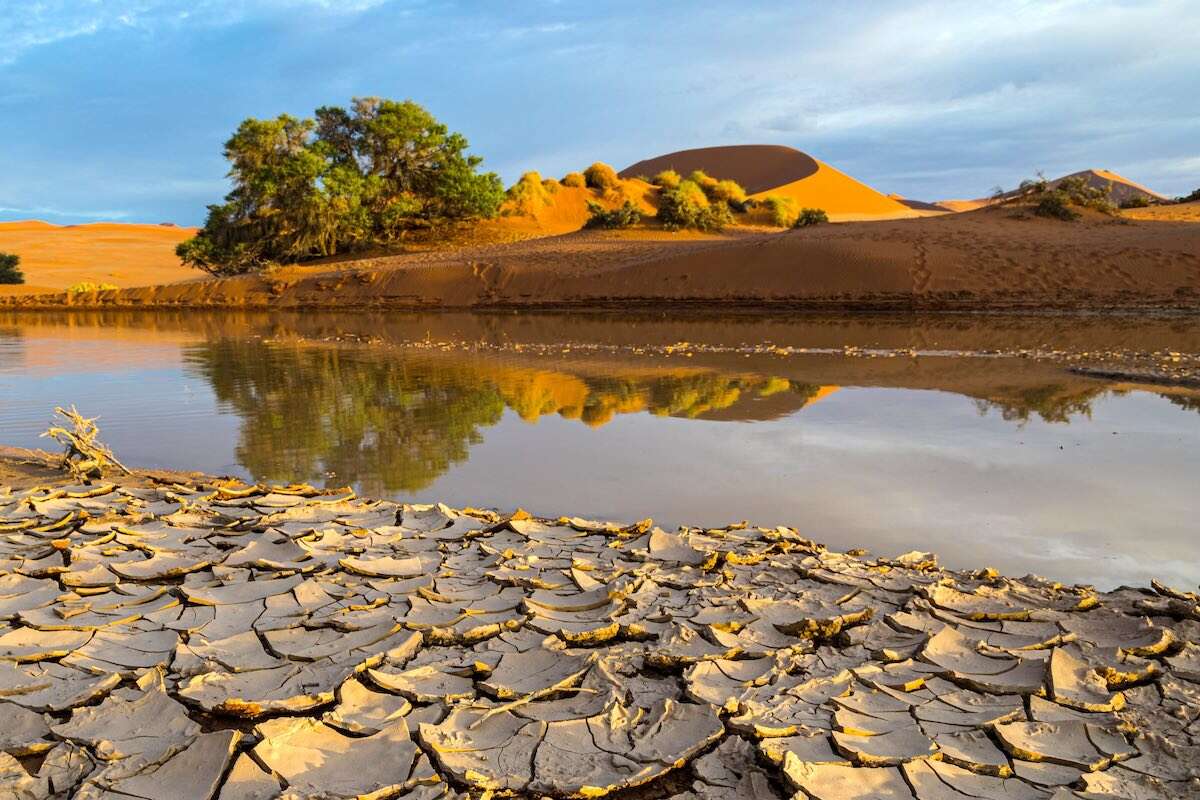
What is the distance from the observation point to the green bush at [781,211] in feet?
119

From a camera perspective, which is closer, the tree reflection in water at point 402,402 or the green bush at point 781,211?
the tree reflection in water at point 402,402

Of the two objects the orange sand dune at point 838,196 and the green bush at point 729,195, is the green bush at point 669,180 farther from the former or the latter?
the orange sand dune at point 838,196

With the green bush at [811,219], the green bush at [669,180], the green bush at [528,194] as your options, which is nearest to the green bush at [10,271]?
the green bush at [528,194]

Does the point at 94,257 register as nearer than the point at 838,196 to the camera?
Yes

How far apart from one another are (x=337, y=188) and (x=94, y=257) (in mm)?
23899

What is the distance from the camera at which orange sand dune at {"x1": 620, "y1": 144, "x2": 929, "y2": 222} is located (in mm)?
50125

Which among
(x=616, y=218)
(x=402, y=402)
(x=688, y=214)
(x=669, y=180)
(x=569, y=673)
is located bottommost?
(x=569, y=673)

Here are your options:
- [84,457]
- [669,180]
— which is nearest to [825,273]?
[84,457]

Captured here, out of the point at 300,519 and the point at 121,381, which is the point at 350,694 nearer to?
the point at 300,519

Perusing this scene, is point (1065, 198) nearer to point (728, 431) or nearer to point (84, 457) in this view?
point (728, 431)

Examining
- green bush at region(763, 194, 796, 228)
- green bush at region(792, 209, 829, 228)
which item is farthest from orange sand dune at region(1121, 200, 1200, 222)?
green bush at region(763, 194, 796, 228)

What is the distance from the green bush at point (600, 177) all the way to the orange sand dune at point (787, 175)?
9.64m

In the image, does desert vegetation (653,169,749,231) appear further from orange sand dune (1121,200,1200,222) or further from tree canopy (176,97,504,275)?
orange sand dune (1121,200,1200,222)

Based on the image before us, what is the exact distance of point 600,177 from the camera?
137ft
